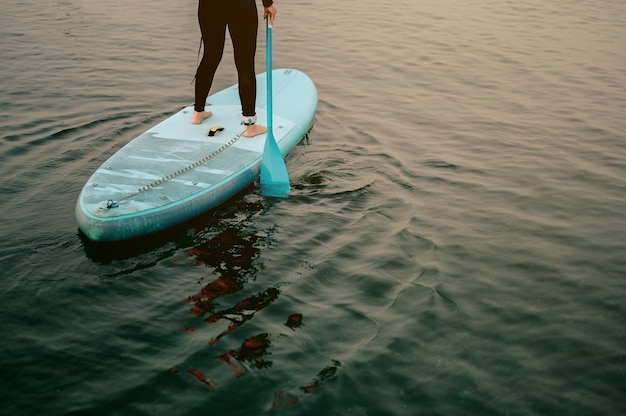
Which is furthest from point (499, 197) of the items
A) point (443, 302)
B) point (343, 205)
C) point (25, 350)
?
point (25, 350)

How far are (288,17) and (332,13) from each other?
42.7 inches

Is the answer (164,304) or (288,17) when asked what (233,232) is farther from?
(288,17)

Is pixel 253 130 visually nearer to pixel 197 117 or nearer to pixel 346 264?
pixel 197 117

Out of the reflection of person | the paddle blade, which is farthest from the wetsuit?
the paddle blade

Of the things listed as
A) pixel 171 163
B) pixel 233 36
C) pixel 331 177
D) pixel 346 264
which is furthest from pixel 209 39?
pixel 346 264

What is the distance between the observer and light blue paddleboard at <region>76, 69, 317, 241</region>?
4.26 meters

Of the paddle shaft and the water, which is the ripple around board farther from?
the paddle shaft

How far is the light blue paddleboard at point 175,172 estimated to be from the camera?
426cm

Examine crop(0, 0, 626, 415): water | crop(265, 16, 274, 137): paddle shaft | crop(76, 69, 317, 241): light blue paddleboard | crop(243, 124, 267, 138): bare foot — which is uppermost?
crop(265, 16, 274, 137): paddle shaft

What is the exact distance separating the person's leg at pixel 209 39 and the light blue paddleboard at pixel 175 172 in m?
0.33

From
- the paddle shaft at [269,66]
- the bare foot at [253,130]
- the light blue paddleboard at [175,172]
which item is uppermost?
the paddle shaft at [269,66]

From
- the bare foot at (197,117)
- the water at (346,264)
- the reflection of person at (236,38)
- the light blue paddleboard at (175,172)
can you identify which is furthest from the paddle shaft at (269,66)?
the bare foot at (197,117)

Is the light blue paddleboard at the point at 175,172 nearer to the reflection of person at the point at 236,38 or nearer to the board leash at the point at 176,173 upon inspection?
the board leash at the point at 176,173

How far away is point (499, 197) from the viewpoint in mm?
5637
